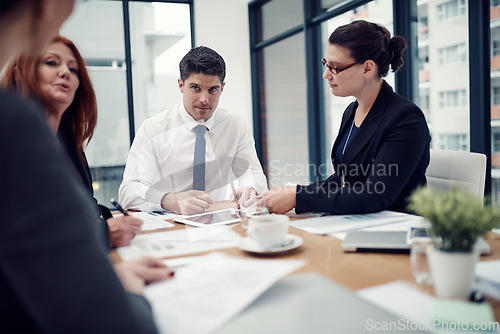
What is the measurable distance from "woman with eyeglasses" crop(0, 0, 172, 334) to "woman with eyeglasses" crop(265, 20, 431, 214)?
3.56 feet

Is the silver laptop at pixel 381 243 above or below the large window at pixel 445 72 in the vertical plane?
below

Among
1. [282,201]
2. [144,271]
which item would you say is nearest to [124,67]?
[282,201]

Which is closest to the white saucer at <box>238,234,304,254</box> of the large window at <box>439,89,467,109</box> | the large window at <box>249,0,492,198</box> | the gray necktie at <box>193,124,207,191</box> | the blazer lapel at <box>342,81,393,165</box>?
the blazer lapel at <box>342,81,393,165</box>

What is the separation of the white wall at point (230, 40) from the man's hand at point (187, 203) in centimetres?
364

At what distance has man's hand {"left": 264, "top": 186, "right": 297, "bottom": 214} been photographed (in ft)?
5.03

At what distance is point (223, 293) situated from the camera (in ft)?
2.41

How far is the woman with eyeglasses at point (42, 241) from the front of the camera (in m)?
0.45

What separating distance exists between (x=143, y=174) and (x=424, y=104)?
6.81 feet

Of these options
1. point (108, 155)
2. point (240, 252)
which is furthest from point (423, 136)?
point (108, 155)

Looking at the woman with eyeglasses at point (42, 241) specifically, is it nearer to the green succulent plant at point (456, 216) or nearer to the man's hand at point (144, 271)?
the man's hand at point (144, 271)

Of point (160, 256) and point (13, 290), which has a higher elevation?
point (13, 290)

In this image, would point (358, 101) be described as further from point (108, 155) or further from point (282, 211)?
point (108, 155)

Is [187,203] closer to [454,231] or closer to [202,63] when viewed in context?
[202,63]

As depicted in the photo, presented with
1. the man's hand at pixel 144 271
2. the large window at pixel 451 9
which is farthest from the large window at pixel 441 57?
the man's hand at pixel 144 271
